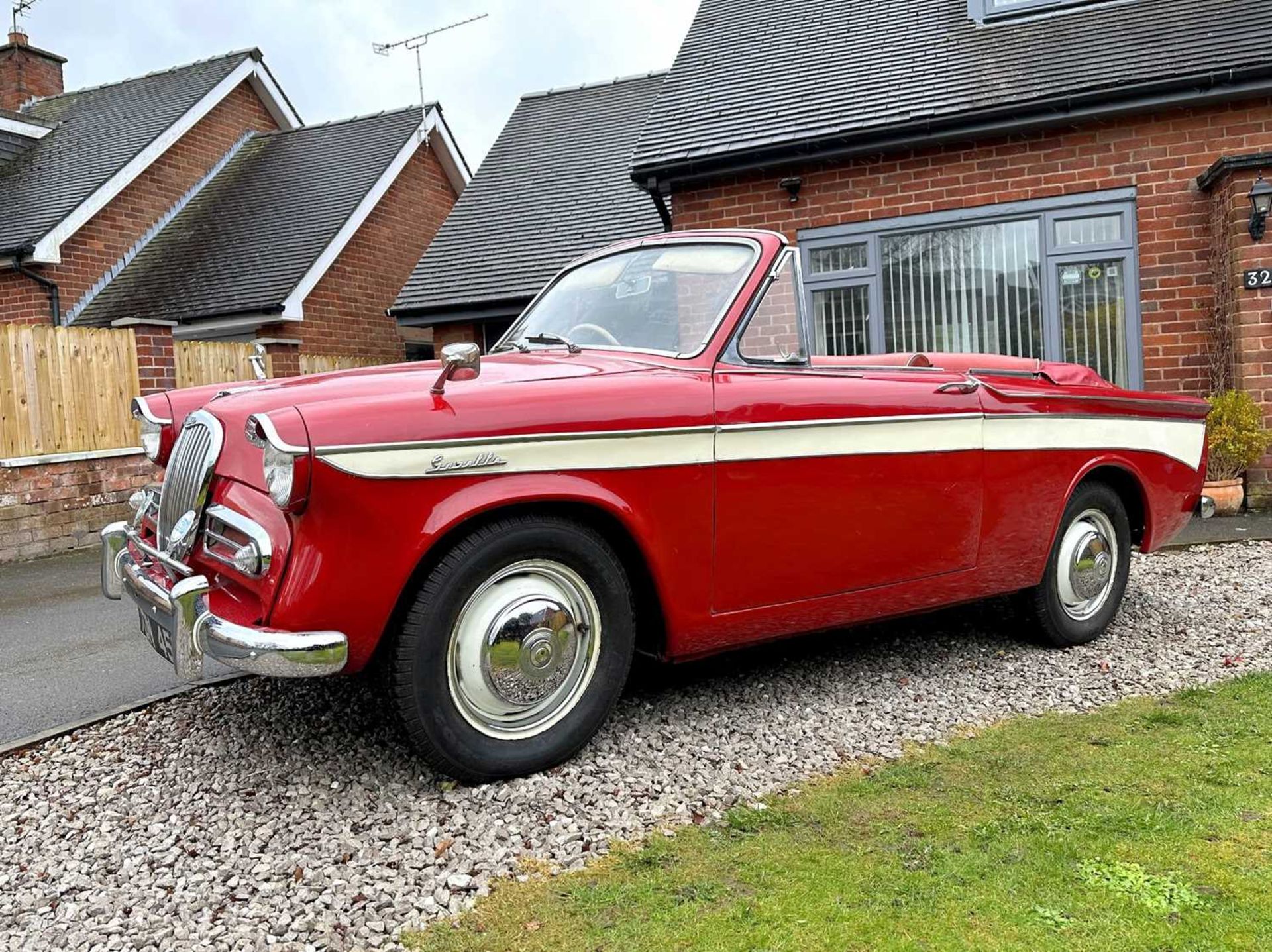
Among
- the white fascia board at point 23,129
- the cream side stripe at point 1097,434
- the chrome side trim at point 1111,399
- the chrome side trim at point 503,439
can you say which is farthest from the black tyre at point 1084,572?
the white fascia board at point 23,129

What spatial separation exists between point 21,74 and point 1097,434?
21.7 m

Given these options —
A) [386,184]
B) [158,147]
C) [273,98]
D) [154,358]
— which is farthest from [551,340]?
[273,98]

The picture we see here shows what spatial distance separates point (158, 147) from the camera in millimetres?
15680

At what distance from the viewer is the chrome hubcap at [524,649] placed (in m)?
→ 2.86

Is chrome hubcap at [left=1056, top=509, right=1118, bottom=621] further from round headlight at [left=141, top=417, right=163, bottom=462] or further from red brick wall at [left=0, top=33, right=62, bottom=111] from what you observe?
red brick wall at [left=0, top=33, right=62, bottom=111]

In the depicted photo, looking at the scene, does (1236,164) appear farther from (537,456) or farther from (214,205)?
(214,205)

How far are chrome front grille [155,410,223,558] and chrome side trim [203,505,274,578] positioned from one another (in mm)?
65

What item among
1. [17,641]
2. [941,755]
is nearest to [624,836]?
[941,755]

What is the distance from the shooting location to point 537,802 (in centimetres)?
285

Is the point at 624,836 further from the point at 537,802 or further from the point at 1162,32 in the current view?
the point at 1162,32

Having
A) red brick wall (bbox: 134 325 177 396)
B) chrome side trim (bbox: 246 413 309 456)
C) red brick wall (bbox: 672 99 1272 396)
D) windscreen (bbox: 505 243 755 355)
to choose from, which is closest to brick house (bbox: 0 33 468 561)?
red brick wall (bbox: 134 325 177 396)

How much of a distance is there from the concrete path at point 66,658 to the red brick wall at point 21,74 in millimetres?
16006

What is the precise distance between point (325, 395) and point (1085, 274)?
753cm

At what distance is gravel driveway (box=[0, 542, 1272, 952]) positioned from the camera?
2369 mm
